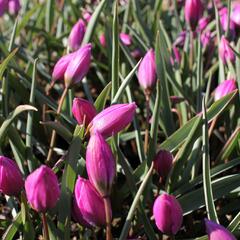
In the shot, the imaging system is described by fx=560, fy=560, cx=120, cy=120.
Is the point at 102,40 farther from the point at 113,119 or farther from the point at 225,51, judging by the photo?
the point at 113,119

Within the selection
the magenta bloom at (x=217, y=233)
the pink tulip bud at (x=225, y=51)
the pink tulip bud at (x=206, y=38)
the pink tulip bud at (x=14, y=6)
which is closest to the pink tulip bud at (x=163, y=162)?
the magenta bloom at (x=217, y=233)

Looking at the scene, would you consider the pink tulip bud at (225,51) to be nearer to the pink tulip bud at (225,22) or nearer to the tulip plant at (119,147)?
the tulip plant at (119,147)

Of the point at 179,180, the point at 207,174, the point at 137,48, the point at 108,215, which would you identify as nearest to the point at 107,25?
the point at 137,48

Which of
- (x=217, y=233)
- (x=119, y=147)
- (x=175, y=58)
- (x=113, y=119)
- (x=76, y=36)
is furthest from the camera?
(x=175, y=58)

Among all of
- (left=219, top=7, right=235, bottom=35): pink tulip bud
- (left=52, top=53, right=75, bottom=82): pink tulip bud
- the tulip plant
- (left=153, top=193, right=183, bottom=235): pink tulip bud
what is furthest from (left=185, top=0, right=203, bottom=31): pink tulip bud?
(left=153, top=193, right=183, bottom=235): pink tulip bud

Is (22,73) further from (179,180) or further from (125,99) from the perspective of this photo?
(179,180)

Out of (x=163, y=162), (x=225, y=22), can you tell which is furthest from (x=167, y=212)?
(x=225, y=22)

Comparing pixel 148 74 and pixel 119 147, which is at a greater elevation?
pixel 148 74
